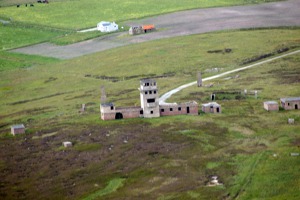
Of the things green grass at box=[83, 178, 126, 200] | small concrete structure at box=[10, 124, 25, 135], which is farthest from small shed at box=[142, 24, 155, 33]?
green grass at box=[83, 178, 126, 200]

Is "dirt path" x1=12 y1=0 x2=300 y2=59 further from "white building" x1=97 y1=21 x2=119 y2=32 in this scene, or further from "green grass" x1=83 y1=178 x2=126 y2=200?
"green grass" x1=83 y1=178 x2=126 y2=200

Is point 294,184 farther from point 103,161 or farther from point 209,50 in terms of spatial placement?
point 209,50

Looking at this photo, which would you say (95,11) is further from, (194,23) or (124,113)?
(124,113)

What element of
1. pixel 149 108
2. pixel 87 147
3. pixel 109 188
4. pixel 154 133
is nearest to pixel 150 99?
pixel 149 108

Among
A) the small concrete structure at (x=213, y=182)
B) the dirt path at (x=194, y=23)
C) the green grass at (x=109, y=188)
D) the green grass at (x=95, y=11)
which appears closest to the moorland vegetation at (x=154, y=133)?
the green grass at (x=109, y=188)

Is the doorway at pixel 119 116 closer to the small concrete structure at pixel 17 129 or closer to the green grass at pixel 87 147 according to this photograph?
the green grass at pixel 87 147

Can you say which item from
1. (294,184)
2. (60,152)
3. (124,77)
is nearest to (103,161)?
(60,152)
